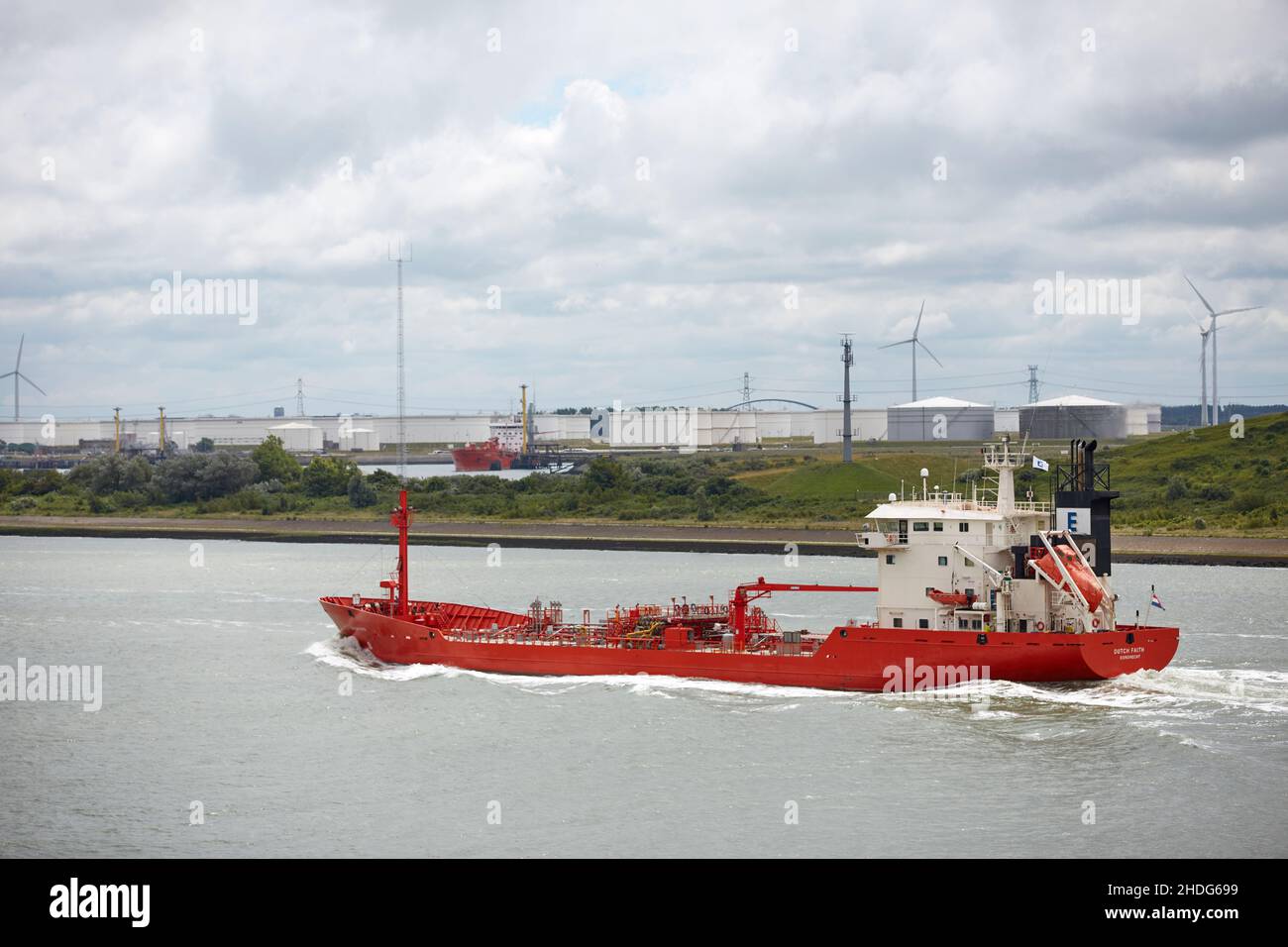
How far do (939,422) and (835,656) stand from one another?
128423 mm

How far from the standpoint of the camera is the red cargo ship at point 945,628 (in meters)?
37.5

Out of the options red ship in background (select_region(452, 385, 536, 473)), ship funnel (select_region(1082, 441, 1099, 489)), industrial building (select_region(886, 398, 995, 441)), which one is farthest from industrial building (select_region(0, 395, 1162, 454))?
ship funnel (select_region(1082, 441, 1099, 489))

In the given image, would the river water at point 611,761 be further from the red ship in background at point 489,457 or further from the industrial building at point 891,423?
the red ship in background at point 489,457

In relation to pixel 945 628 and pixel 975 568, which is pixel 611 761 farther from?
pixel 975 568

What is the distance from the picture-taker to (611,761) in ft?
104

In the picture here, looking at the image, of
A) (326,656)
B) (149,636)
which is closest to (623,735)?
(326,656)

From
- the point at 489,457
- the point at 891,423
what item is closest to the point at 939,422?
the point at 891,423

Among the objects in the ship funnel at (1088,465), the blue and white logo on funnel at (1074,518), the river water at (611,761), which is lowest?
the river water at (611,761)

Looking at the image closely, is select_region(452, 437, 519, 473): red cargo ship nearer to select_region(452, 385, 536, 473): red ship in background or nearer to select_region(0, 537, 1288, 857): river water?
select_region(452, 385, 536, 473): red ship in background

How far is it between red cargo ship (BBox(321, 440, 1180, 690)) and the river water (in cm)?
69

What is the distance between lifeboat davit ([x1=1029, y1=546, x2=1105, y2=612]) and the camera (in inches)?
1475

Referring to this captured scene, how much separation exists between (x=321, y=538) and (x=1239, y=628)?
214 ft

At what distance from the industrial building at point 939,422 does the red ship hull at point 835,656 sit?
408 feet

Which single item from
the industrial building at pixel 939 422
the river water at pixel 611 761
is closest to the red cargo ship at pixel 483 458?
the industrial building at pixel 939 422
